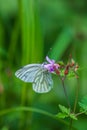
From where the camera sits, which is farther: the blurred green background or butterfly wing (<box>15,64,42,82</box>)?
the blurred green background

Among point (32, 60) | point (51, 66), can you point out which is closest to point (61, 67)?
point (51, 66)

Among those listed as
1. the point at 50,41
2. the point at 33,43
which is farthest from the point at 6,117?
the point at 50,41

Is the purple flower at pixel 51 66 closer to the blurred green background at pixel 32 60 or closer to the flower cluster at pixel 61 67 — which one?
the flower cluster at pixel 61 67

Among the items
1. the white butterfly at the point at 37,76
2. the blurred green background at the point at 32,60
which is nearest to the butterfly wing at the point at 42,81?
the white butterfly at the point at 37,76

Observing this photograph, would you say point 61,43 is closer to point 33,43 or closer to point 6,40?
point 33,43

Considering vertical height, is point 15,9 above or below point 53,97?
above

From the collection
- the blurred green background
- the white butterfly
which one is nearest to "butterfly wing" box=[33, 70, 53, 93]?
the white butterfly

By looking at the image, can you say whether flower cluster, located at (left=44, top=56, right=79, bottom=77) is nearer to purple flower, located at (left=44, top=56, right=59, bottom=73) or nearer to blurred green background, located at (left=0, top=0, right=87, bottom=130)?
purple flower, located at (left=44, top=56, right=59, bottom=73)
